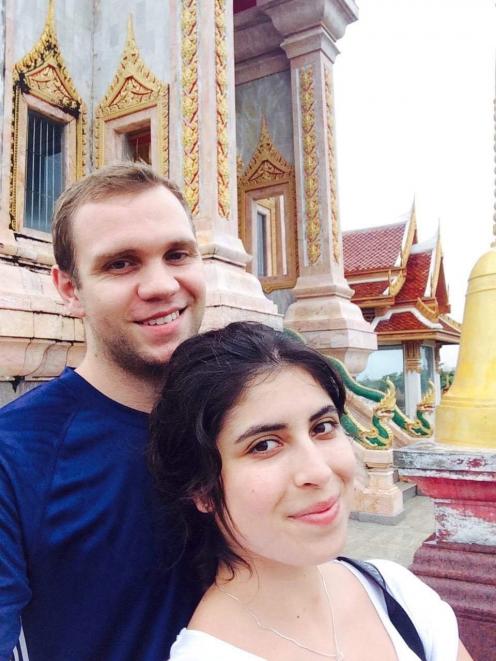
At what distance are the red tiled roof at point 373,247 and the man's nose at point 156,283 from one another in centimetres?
1299

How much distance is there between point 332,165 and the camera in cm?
810

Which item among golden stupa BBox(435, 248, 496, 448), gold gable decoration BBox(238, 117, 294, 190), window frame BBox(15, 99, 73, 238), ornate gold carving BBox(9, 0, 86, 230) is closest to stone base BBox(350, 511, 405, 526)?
golden stupa BBox(435, 248, 496, 448)

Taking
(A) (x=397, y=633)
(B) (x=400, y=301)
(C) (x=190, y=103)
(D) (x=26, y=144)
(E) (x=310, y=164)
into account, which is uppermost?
(E) (x=310, y=164)

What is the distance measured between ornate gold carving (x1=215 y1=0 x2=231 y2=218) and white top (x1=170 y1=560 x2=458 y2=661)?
4312mm

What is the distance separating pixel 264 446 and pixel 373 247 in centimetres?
1447

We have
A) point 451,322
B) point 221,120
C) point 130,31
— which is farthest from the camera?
point 451,322

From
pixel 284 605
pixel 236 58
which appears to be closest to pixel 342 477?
pixel 284 605

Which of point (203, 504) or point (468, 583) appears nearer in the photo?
point (203, 504)

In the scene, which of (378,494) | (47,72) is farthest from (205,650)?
(47,72)

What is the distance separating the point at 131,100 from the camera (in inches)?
204

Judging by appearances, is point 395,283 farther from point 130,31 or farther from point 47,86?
point 47,86

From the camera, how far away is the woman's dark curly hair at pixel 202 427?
0.96 metres

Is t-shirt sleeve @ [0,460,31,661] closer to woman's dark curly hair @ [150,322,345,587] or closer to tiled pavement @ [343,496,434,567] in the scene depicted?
woman's dark curly hair @ [150,322,345,587]

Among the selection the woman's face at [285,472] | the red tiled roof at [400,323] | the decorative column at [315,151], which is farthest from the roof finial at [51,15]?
the red tiled roof at [400,323]
